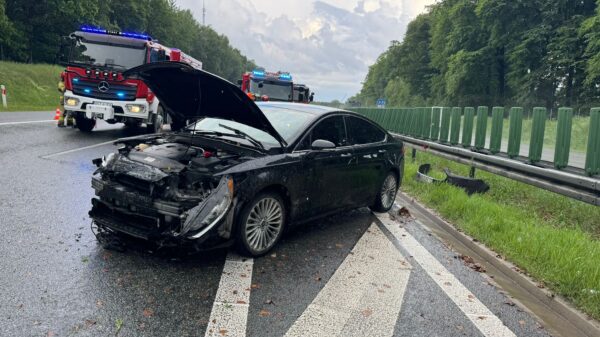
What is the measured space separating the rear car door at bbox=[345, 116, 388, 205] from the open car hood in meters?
1.50

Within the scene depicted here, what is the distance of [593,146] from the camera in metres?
7.12

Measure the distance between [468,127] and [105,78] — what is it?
32.1 feet

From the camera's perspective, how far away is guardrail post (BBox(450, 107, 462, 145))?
12281 millimetres

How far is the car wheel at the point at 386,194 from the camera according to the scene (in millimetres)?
7164

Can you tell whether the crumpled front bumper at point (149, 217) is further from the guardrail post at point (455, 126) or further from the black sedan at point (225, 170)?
the guardrail post at point (455, 126)

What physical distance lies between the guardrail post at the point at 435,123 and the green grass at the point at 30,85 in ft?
79.5

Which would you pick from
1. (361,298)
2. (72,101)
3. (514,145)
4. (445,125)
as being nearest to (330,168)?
(361,298)

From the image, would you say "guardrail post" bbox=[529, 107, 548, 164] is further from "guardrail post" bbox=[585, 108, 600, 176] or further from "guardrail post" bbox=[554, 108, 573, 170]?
"guardrail post" bbox=[585, 108, 600, 176]

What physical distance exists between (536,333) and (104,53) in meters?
12.9

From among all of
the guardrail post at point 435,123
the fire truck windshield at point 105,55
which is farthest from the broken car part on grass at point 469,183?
the fire truck windshield at point 105,55

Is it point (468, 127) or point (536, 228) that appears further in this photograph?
point (468, 127)

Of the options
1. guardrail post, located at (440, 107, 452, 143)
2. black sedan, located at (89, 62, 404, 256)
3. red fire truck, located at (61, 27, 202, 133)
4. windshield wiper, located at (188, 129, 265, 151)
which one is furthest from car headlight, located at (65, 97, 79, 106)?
guardrail post, located at (440, 107, 452, 143)

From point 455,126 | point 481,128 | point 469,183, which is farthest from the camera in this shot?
point 455,126

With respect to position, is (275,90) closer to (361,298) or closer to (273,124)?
(273,124)
